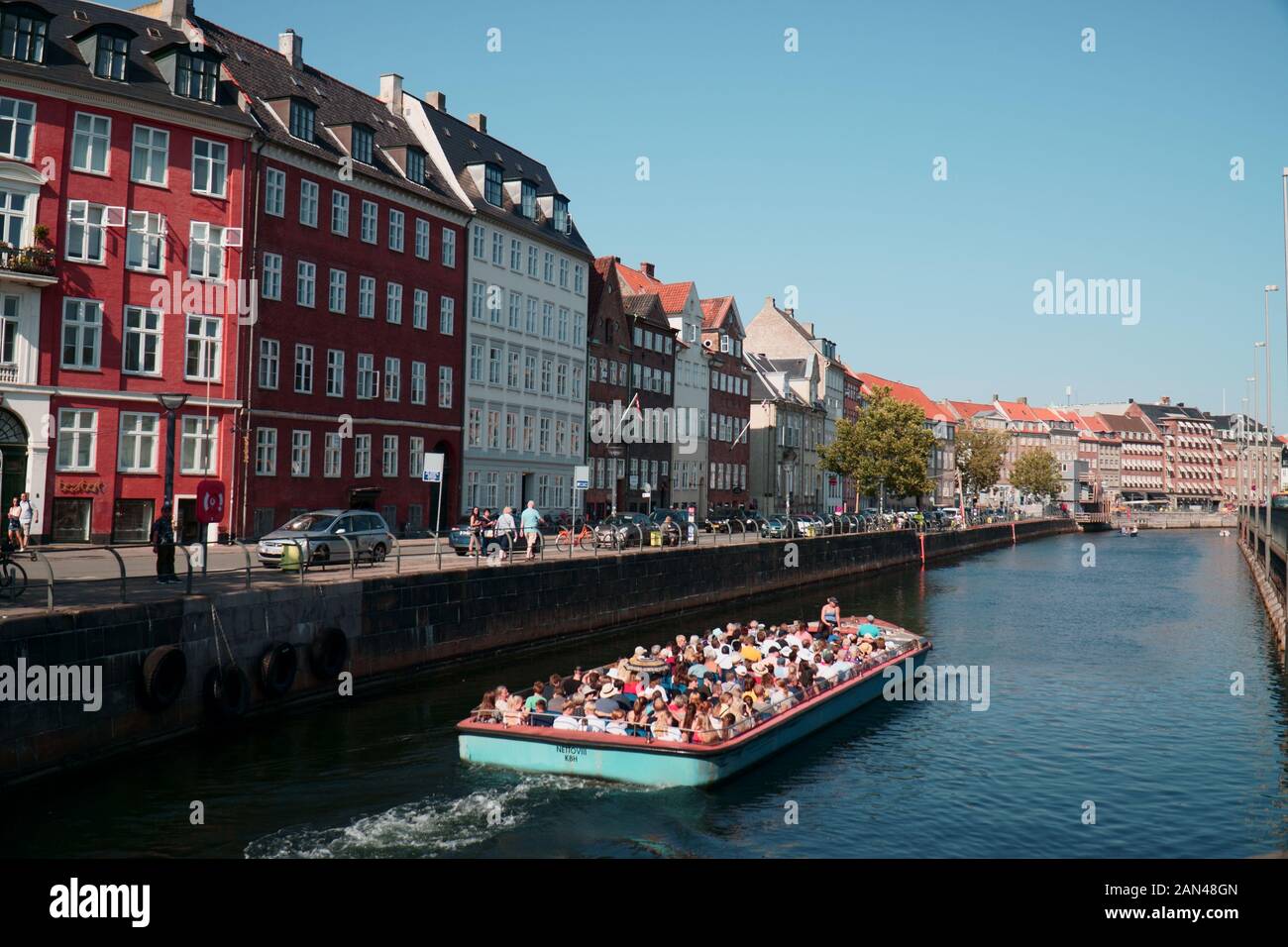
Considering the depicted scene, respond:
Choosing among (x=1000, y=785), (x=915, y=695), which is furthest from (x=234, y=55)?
(x=1000, y=785)

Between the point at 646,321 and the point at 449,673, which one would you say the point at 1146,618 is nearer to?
the point at 449,673

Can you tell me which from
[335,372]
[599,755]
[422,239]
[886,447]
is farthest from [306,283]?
[886,447]

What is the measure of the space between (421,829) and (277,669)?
8.29 meters

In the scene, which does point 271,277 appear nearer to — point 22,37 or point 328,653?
point 22,37

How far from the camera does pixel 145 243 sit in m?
35.8

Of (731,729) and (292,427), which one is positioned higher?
(292,427)

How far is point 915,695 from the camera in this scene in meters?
28.2

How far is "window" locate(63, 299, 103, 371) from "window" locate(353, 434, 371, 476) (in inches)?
455

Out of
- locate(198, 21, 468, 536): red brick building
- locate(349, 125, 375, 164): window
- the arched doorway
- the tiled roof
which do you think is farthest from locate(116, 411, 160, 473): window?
the tiled roof

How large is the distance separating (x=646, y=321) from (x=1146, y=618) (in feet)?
123

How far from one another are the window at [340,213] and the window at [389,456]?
8620 millimetres

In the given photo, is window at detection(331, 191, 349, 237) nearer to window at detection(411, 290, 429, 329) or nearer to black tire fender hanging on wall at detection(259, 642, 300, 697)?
window at detection(411, 290, 429, 329)

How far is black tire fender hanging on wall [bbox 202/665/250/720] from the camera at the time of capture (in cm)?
2056
